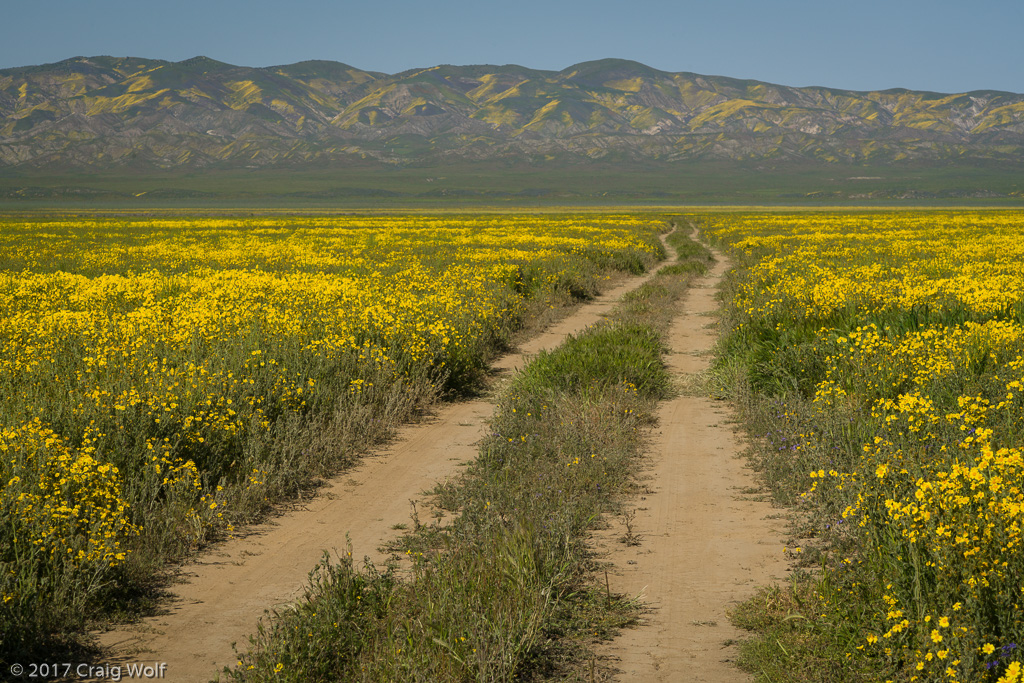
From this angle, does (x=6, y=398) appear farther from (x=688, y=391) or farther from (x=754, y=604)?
(x=688, y=391)

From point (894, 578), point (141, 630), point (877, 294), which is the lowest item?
point (141, 630)

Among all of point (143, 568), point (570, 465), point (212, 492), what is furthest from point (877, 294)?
point (143, 568)

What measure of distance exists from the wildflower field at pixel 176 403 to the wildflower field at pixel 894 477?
3909 mm

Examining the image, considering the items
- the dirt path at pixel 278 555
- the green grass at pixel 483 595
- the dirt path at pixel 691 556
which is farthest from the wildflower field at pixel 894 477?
the dirt path at pixel 278 555

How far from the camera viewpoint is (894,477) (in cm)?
489

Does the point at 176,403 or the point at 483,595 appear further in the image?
the point at 176,403

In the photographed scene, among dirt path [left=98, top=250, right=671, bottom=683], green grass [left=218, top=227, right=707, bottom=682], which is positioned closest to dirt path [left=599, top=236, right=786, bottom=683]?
green grass [left=218, top=227, right=707, bottom=682]

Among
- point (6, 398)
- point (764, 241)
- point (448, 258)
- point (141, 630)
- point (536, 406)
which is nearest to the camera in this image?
point (141, 630)

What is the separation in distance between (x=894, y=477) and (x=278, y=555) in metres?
4.24

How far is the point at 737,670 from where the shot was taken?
13.1 ft

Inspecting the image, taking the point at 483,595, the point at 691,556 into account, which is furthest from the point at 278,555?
the point at 691,556

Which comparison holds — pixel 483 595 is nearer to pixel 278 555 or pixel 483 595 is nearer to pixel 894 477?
pixel 278 555

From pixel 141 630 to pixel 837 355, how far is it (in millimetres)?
7807

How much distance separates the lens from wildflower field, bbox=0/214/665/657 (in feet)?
15.4
